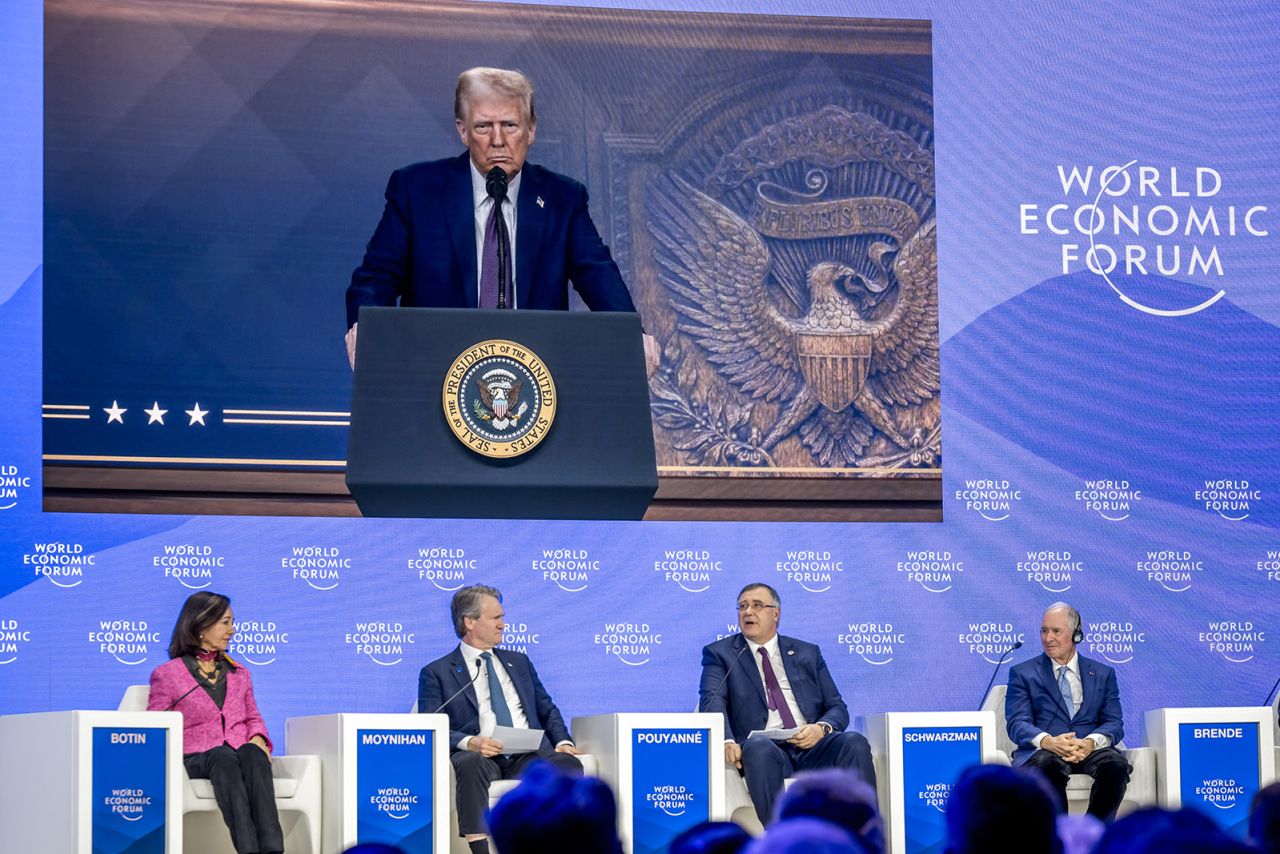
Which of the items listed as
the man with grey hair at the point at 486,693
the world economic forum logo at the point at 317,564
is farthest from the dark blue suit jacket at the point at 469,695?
the world economic forum logo at the point at 317,564

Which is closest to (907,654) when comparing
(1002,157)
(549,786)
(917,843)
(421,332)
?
(917,843)

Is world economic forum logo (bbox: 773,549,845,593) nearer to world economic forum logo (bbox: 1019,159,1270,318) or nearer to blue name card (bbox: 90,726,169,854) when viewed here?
world economic forum logo (bbox: 1019,159,1270,318)

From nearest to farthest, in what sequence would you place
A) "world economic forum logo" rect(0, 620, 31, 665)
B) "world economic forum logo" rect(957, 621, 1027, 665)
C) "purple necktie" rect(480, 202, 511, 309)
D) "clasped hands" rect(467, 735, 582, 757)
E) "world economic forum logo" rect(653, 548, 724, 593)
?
"clasped hands" rect(467, 735, 582, 757)
"world economic forum logo" rect(0, 620, 31, 665)
"purple necktie" rect(480, 202, 511, 309)
"world economic forum logo" rect(653, 548, 724, 593)
"world economic forum logo" rect(957, 621, 1027, 665)

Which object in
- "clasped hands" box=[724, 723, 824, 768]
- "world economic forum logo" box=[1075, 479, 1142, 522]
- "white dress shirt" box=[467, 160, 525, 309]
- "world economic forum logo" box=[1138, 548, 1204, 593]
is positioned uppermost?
"white dress shirt" box=[467, 160, 525, 309]

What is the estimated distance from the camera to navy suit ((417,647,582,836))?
610 cm

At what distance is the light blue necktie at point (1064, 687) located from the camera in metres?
7.07

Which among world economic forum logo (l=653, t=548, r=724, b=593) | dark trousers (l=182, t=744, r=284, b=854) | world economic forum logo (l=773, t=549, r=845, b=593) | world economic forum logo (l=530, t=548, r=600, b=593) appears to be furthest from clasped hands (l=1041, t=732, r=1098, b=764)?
dark trousers (l=182, t=744, r=284, b=854)

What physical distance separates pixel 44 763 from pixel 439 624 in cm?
212

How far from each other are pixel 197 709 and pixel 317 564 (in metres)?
1.46

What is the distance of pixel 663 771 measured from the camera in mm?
6105

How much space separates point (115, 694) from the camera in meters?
7.14

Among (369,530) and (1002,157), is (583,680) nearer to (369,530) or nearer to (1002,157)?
(369,530)

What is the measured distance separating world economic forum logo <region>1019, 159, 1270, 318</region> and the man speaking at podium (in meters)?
2.18

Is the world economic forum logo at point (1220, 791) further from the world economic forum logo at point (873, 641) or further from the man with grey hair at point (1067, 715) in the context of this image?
the world economic forum logo at point (873, 641)
